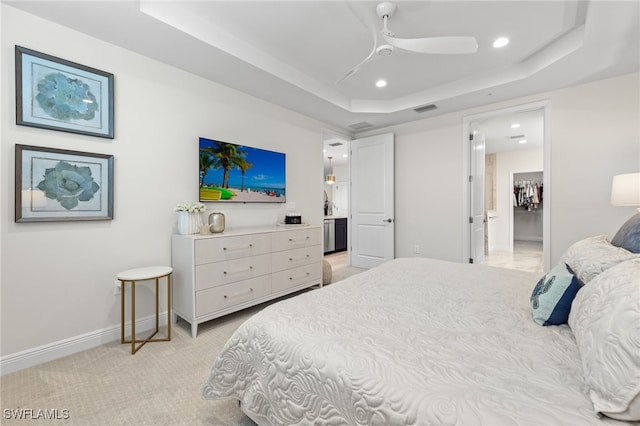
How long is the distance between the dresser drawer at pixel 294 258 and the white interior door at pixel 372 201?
1477mm

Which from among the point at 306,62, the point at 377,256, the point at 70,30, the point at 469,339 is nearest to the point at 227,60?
the point at 306,62

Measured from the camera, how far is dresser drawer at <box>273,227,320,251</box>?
120 inches

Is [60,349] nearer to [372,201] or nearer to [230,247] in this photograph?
[230,247]

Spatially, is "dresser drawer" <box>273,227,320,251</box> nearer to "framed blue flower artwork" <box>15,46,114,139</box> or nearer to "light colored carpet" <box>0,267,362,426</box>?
"light colored carpet" <box>0,267,362,426</box>

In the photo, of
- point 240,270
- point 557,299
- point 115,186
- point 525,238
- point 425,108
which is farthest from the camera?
point 525,238

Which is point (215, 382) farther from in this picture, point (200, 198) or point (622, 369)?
point (200, 198)

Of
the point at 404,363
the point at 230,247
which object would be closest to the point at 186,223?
the point at 230,247

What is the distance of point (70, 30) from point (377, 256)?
4.44 meters

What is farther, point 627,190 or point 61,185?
point 627,190

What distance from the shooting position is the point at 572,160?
316cm

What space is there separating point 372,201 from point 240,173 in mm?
2429

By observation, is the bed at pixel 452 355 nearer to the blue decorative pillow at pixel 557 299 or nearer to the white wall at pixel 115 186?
the blue decorative pillow at pixel 557 299

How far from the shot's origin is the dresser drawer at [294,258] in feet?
9.95

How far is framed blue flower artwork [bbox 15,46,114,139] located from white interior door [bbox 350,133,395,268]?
11.8 feet
